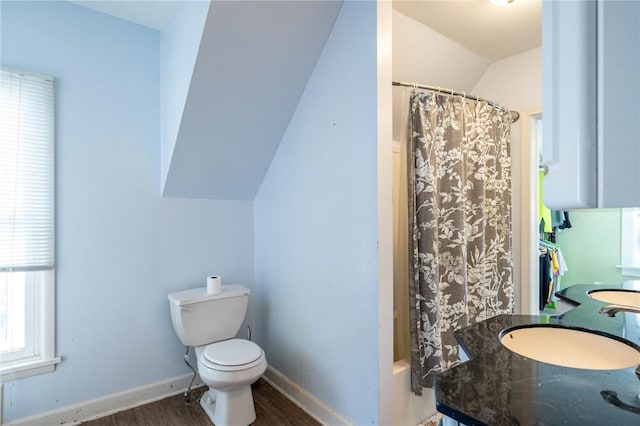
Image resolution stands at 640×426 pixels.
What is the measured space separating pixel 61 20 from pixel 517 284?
134 inches

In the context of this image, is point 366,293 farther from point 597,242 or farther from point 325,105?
point 597,242

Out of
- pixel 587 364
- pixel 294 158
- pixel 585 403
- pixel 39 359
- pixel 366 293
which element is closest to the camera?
pixel 585 403

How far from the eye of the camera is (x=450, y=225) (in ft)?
6.31

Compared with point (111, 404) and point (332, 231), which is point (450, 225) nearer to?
point (332, 231)

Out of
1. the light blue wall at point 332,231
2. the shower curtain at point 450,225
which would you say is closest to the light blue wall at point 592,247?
the shower curtain at point 450,225

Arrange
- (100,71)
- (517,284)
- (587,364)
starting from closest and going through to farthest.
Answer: (587,364)
(100,71)
(517,284)

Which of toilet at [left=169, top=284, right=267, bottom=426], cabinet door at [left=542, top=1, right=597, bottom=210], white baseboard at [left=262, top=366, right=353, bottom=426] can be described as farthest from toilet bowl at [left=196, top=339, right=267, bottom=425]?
cabinet door at [left=542, top=1, right=597, bottom=210]

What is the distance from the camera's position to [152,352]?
7.20 ft

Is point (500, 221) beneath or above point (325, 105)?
beneath

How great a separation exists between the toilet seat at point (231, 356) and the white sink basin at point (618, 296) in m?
1.68

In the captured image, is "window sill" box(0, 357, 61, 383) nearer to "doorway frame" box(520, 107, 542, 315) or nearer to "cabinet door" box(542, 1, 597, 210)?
"cabinet door" box(542, 1, 597, 210)

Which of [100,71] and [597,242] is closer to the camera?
[100,71]

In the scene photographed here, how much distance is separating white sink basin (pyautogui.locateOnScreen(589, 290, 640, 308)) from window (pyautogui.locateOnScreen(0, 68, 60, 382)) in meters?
2.74

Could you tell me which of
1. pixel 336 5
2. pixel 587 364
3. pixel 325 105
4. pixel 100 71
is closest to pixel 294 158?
pixel 325 105
